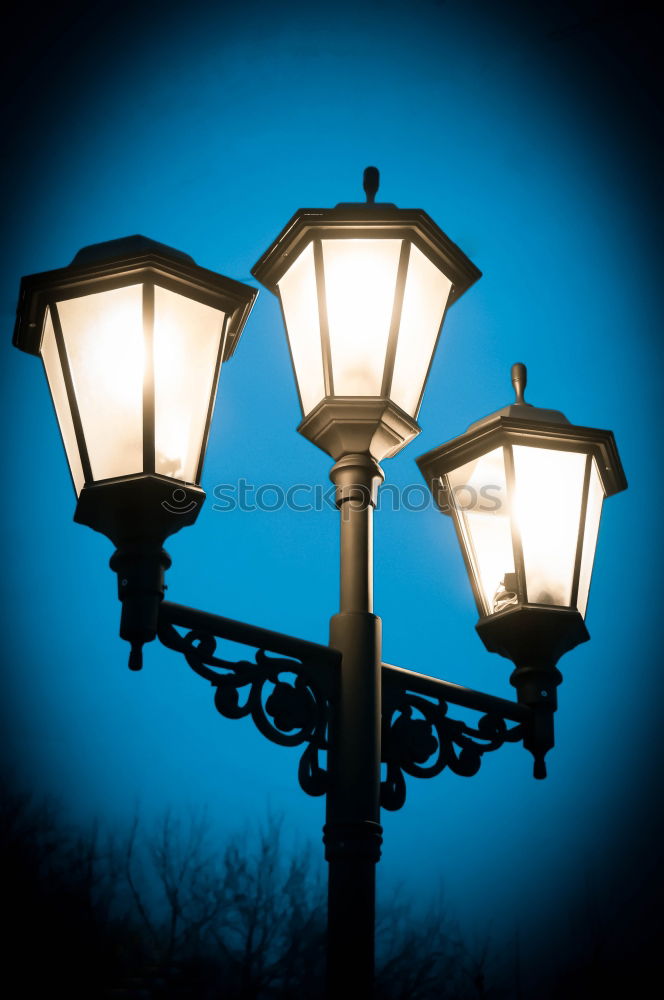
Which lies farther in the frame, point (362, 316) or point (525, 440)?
point (525, 440)

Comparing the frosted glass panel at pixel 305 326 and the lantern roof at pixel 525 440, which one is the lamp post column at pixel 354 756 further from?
the lantern roof at pixel 525 440

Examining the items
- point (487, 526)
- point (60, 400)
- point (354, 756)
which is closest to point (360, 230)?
point (60, 400)

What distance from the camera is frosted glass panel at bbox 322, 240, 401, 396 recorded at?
315 centimetres

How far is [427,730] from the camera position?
3.25 metres

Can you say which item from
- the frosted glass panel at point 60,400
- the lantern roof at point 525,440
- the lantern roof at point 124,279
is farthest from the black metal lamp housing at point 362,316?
the frosted glass panel at point 60,400

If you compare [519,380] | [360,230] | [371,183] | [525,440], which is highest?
[371,183]

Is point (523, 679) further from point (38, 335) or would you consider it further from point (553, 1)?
point (553, 1)

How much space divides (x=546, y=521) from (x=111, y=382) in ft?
5.06

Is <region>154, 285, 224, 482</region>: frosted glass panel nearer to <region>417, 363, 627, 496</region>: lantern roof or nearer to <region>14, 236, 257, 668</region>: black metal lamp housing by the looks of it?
<region>14, 236, 257, 668</region>: black metal lamp housing

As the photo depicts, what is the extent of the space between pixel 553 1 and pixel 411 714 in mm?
61321

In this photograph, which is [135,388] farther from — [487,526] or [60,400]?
[487,526]

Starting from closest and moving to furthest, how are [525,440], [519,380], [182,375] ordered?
[182,375], [525,440], [519,380]

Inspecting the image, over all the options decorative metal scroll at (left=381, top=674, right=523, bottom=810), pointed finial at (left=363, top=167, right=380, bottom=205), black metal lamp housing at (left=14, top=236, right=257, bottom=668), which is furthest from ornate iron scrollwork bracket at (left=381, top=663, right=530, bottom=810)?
pointed finial at (left=363, top=167, right=380, bottom=205)

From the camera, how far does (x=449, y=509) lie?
156 inches
